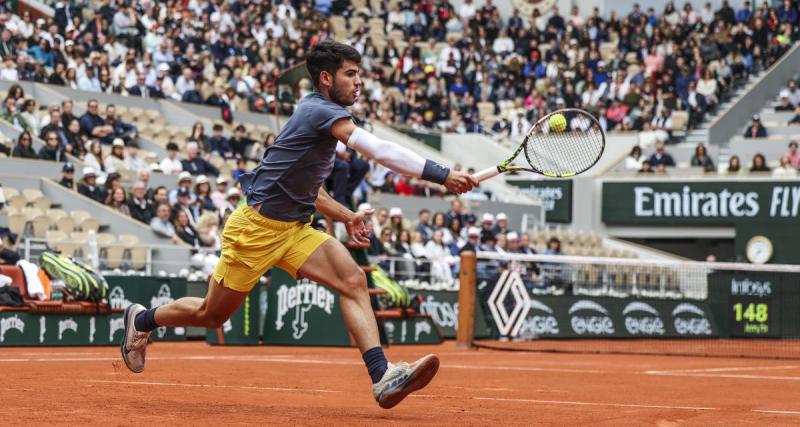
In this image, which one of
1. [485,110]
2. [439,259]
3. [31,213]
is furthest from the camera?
[485,110]

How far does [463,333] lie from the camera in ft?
59.7

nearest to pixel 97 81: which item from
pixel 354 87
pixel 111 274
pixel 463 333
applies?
pixel 111 274

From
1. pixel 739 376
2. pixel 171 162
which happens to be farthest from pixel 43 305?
pixel 739 376

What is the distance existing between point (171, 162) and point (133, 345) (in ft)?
52.3

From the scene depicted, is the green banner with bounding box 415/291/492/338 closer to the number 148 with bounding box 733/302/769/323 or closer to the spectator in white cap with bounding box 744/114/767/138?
the number 148 with bounding box 733/302/769/323

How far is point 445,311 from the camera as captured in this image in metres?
21.7

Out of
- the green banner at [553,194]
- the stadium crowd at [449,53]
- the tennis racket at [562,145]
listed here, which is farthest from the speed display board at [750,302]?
the tennis racket at [562,145]

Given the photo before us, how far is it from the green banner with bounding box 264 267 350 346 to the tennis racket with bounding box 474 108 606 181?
9.18m

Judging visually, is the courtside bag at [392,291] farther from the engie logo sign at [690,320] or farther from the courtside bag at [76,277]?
the engie logo sign at [690,320]

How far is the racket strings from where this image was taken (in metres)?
8.11

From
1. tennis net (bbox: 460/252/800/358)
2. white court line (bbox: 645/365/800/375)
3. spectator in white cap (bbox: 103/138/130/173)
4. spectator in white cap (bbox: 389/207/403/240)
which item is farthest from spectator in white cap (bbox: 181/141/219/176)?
white court line (bbox: 645/365/800/375)

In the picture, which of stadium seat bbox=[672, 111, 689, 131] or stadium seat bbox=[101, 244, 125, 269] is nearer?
stadium seat bbox=[101, 244, 125, 269]

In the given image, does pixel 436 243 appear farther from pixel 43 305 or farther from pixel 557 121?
pixel 557 121

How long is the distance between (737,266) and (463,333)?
5005 millimetres
